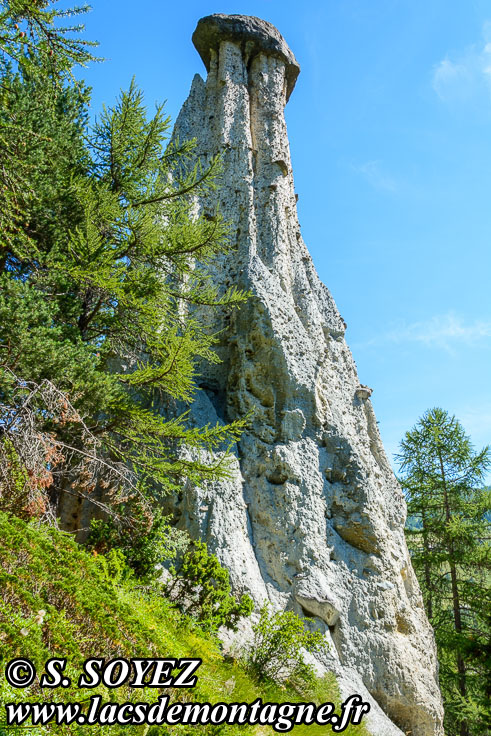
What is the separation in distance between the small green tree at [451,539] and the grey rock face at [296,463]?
362cm

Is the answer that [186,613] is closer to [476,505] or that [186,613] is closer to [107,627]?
[107,627]

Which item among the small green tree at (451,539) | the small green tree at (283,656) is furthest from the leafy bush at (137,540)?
the small green tree at (451,539)

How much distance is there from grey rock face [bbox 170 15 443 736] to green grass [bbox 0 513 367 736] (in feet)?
8.07

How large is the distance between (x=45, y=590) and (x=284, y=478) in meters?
6.83

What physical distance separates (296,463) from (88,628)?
7.00 metres

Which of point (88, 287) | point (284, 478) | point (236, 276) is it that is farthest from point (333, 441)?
point (88, 287)

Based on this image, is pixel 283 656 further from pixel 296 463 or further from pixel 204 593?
pixel 296 463

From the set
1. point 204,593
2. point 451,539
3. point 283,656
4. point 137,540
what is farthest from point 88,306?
point 451,539

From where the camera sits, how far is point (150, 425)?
8500 millimetres

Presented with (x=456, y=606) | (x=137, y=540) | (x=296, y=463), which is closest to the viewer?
(x=137, y=540)

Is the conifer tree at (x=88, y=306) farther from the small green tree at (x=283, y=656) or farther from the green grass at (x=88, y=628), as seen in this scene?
the small green tree at (x=283, y=656)

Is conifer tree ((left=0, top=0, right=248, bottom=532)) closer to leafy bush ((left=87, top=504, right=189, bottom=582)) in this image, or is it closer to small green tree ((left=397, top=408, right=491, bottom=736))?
leafy bush ((left=87, top=504, right=189, bottom=582))

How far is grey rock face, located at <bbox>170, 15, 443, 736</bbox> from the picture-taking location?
9.89m

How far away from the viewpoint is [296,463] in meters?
11.3
